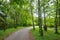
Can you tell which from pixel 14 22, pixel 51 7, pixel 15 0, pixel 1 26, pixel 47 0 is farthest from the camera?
pixel 14 22

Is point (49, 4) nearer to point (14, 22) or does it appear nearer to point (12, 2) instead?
point (12, 2)

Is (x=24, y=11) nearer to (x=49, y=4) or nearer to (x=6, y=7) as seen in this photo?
(x=49, y=4)

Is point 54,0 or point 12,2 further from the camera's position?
point 54,0

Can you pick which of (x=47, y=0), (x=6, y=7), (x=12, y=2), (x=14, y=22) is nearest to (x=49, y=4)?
(x=47, y=0)

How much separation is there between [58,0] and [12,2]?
1447 cm

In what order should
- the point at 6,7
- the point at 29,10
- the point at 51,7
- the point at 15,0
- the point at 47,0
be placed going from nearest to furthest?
1. the point at 15,0
2. the point at 6,7
3. the point at 47,0
4. the point at 51,7
5. the point at 29,10

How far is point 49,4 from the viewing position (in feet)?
89.2

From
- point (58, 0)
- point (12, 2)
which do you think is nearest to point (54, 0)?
point (58, 0)

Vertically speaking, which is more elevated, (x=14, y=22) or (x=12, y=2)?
(x=12, y=2)

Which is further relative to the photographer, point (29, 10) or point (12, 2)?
point (29, 10)

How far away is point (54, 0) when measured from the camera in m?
27.1

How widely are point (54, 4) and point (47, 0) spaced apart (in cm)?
203

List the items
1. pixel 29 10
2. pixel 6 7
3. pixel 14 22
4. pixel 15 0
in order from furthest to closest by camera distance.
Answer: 1. pixel 14 22
2. pixel 29 10
3. pixel 6 7
4. pixel 15 0

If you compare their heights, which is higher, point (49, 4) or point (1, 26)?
point (49, 4)
